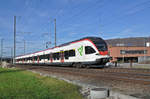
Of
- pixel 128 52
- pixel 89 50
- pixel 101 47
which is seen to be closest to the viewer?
pixel 101 47

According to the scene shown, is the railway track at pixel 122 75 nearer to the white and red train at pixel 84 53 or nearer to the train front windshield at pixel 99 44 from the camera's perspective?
the white and red train at pixel 84 53

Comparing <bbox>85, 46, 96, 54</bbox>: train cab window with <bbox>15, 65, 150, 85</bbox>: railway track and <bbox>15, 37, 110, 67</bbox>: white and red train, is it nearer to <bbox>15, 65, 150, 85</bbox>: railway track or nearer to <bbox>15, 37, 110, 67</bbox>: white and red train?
<bbox>15, 37, 110, 67</bbox>: white and red train

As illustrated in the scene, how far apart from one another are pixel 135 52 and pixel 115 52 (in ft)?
29.7

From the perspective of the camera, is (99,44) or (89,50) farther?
(89,50)

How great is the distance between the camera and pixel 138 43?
277 feet

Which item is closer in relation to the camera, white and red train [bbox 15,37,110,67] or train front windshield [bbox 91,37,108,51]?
white and red train [bbox 15,37,110,67]

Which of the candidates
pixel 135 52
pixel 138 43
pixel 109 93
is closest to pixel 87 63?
pixel 109 93

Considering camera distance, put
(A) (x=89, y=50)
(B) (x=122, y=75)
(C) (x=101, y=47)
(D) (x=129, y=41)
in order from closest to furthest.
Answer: (B) (x=122, y=75) < (C) (x=101, y=47) < (A) (x=89, y=50) < (D) (x=129, y=41)

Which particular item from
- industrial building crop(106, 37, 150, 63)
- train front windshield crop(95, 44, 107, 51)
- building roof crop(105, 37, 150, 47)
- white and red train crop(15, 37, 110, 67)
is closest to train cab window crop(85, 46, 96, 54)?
white and red train crop(15, 37, 110, 67)

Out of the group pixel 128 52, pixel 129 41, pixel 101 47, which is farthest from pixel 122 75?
pixel 129 41

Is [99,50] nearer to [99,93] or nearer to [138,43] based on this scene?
[99,93]

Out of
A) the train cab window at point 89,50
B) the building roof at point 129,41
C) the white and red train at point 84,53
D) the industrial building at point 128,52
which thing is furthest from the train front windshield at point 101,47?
the building roof at point 129,41

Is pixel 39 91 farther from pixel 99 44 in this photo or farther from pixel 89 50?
pixel 99 44

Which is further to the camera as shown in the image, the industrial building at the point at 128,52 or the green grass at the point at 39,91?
the industrial building at the point at 128,52
